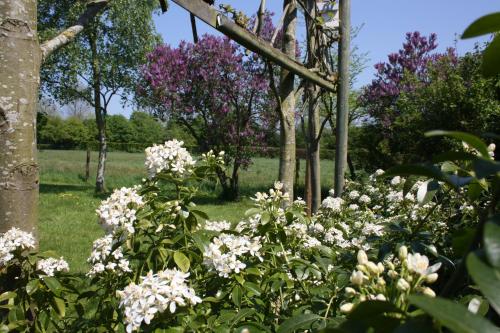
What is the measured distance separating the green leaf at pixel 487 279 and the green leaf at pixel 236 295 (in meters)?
1.11

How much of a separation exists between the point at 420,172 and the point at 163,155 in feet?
4.48

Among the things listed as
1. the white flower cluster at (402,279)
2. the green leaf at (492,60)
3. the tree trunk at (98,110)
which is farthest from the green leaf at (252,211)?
the tree trunk at (98,110)

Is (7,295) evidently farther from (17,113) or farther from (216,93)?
(216,93)

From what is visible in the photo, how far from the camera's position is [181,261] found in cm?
154

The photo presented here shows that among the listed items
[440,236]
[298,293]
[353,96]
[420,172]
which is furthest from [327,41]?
[353,96]

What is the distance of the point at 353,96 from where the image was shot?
1650 cm

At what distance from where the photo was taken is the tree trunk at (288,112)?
3.72 m

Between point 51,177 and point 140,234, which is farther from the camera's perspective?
point 51,177

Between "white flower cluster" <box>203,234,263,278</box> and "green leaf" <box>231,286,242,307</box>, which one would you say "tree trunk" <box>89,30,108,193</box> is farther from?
"green leaf" <box>231,286,242,307</box>

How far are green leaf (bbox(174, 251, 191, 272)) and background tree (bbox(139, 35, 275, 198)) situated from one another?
11000 mm

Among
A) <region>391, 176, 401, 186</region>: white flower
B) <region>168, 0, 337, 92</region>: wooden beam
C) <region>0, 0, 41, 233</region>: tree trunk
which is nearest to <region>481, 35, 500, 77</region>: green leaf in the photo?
<region>0, 0, 41, 233</region>: tree trunk

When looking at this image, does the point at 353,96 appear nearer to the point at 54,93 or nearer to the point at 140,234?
the point at 54,93

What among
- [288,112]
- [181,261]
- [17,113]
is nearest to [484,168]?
[181,261]

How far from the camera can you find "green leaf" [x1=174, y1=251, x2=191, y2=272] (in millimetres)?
Result: 1519
